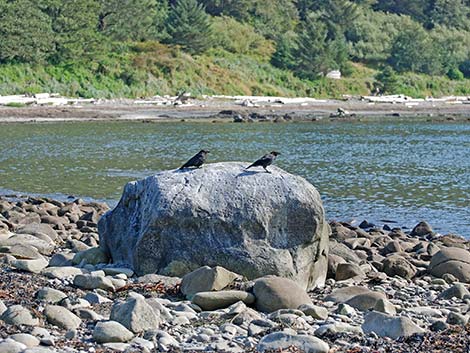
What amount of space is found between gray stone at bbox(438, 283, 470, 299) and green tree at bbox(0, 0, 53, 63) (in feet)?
174

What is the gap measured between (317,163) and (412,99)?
49.7 m

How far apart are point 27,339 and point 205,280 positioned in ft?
8.46

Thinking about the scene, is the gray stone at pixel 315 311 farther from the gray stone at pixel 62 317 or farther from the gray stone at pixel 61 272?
the gray stone at pixel 61 272

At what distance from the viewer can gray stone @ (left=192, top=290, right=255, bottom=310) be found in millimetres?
8500

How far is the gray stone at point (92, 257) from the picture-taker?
10906mm

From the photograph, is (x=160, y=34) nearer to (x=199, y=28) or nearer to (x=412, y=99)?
(x=199, y=28)

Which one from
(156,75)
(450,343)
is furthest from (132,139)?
(450,343)

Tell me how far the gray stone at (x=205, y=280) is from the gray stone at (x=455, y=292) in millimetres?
2349

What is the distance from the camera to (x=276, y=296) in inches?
338

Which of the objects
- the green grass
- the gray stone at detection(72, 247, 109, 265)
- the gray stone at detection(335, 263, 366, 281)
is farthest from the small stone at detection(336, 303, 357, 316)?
the green grass

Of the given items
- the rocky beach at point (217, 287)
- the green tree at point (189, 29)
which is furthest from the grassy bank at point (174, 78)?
the rocky beach at point (217, 287)

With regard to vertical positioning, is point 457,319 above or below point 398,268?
above

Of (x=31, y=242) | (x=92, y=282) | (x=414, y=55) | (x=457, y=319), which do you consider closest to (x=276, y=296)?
(x=457, y=319)

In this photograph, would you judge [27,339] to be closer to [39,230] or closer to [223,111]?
[39,230]
